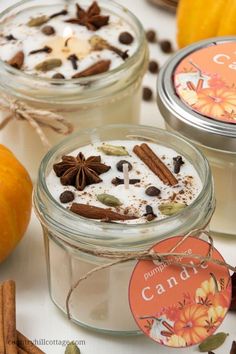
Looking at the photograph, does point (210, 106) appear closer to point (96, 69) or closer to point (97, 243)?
point (96, 69)

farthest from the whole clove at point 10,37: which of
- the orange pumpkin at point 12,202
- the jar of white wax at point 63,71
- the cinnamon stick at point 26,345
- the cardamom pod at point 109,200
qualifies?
the cinnamon stick at point 26,345

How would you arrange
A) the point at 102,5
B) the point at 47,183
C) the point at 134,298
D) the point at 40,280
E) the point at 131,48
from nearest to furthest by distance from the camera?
the point at 134,298 < the point at 47,183 < the point at 40,280 < the point at 131,48 < the point at 102,5

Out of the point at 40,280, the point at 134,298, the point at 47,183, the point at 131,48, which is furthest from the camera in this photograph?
the point at 131,48

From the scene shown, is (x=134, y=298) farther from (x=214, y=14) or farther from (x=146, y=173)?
(x=214, y=14)

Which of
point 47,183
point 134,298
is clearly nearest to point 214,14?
point 47,183

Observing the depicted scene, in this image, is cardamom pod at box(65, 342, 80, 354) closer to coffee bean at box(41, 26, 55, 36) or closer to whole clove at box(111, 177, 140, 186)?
whole clove at box(111, 177, 140, 186)

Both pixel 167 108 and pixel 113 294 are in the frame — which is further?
pixel 167 108

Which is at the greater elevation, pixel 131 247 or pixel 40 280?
pixel 131 247
